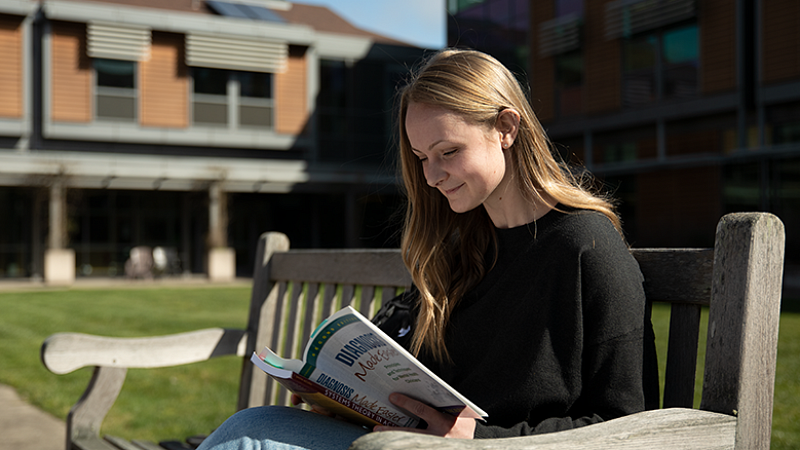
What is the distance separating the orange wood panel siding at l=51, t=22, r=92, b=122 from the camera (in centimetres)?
2083

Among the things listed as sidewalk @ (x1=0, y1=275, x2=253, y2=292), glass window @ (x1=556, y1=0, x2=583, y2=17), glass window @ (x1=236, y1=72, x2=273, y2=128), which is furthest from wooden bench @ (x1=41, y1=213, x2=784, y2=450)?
glass window @ (x1=236, y1=72, x2=273, y2=128)

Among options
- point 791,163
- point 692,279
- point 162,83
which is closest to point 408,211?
point 692,279

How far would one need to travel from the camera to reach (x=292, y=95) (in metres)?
23.9

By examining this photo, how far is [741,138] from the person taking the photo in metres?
17.4

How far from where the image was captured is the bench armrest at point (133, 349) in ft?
8.35

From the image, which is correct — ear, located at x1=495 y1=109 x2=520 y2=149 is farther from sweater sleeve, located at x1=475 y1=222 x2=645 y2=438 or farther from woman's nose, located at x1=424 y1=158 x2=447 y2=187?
sweater sleeve, located at x1=475 y1=222 x2=645 y2=438

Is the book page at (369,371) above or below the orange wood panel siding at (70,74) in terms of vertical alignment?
below

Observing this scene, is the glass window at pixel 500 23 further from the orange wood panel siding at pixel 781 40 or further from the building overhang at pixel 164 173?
the orange wood panel siding at pixel 781 40

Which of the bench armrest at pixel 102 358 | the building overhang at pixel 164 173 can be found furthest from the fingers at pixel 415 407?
the building overhang at pixel 164 173

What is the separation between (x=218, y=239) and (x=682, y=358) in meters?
20.3

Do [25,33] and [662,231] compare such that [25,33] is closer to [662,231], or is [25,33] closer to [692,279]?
[662,231]

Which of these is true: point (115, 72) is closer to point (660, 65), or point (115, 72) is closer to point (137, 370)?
point (660, 65)

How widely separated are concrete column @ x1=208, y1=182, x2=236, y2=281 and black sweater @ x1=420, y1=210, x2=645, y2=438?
19717 millimetres

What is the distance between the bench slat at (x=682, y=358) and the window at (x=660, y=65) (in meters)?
18.5
